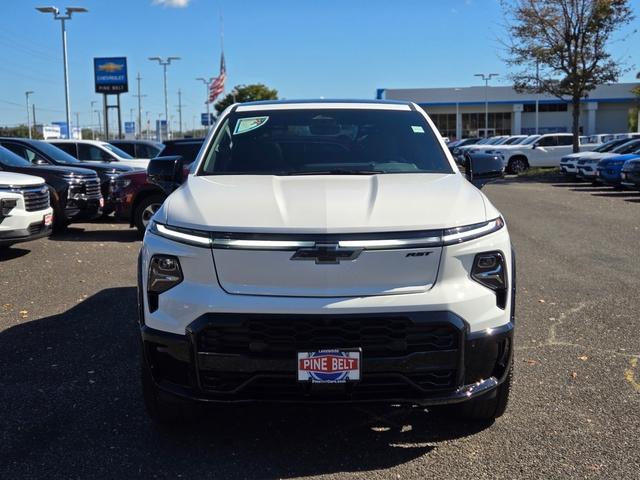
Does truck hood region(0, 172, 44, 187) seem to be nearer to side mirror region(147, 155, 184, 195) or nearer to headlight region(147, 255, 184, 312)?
side mirror region(147, 155, 184, 195)

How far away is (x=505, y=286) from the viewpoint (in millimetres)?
3289

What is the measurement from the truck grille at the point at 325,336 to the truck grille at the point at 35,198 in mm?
6907

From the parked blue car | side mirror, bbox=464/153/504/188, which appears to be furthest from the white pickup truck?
side mirror, bbox=464/153/504/188

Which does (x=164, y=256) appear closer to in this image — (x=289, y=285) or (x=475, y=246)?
(x=289, y=285)

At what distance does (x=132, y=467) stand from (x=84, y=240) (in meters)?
8.67

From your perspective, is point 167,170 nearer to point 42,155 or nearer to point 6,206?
point 6,206

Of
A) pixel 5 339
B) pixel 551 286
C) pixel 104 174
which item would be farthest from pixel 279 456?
pixel 104 174

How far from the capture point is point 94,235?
12016mm

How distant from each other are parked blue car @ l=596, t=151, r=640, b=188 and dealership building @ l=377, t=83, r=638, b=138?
47.2m

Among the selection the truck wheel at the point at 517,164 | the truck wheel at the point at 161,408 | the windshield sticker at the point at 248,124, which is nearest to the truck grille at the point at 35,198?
the windshield sticker at the point at 248,124

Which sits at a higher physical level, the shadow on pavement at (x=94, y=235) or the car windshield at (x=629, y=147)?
the car windshield at (x=629, y=147)

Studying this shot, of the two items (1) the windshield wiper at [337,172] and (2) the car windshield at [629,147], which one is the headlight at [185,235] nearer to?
(1) the windshield wiper at [337,172]

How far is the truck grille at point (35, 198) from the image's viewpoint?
9.01 metres

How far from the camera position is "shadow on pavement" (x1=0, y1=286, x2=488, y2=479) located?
3357 mm
